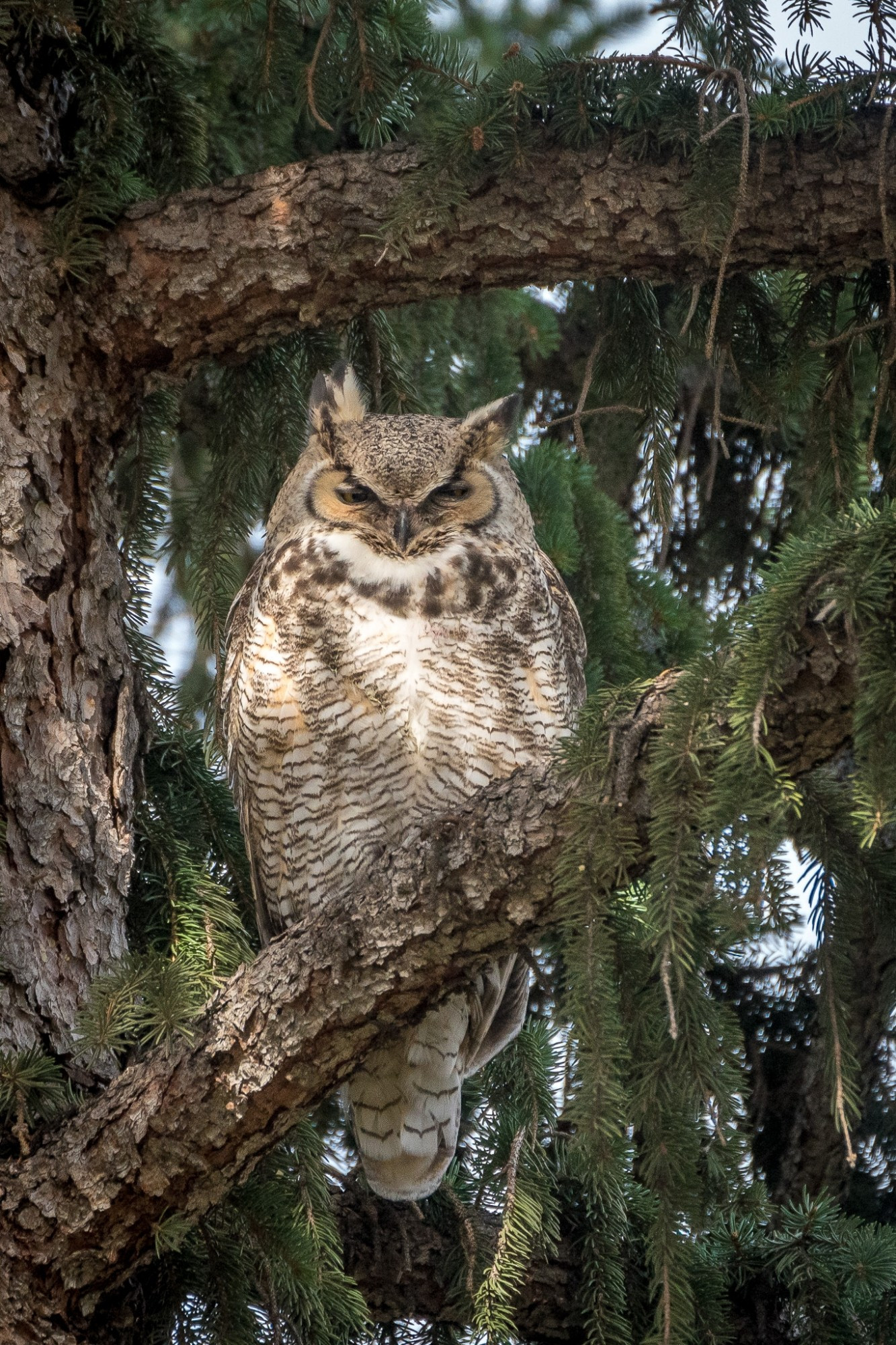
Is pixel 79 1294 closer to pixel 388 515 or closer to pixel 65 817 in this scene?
pixel 65 817

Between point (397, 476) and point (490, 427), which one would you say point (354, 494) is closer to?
point (397, 476)

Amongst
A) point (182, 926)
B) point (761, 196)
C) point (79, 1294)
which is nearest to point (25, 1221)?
point (79, 1294)

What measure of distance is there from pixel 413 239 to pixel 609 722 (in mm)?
1107

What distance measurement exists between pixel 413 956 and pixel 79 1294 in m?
0.65

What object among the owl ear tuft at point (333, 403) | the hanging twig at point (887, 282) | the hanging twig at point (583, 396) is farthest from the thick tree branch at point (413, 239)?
the owl ear tuft at point (333, 403)

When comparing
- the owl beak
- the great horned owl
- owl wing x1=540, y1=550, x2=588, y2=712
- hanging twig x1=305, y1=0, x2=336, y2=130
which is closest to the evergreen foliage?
hanging twig x1=305, y1=0, x2=336, y2=130

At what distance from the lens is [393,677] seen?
2285mm

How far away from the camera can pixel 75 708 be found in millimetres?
2152

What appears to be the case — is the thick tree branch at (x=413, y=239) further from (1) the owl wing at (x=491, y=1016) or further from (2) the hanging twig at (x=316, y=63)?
(1) the owl wing at (x=491, y=1016)

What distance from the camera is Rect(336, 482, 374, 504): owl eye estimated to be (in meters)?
2.55

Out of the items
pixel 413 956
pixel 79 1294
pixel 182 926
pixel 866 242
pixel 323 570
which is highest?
pixel 866 242

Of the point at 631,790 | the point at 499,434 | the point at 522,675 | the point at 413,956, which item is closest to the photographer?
the point at 631,790

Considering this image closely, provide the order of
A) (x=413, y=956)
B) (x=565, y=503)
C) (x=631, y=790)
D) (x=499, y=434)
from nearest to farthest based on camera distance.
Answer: (x=631, y=790) → (x=413, y=956) → (x=499, y=434) → (x=565, y=503)

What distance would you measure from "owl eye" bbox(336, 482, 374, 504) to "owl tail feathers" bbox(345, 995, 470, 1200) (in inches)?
37.5
